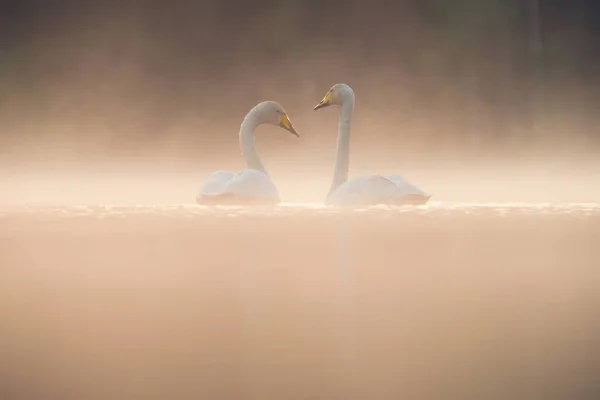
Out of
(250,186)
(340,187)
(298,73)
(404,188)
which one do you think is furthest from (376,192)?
(298,73)

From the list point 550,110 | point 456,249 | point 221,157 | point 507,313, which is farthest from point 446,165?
point 507,313

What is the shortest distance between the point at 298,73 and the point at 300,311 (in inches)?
778

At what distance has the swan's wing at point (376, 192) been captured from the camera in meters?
8.91

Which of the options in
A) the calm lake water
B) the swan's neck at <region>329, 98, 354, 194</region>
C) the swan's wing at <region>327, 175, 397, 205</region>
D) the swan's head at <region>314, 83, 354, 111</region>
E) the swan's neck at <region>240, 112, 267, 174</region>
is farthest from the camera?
the swan's neck at <region>240, 112, 267, 174</region>

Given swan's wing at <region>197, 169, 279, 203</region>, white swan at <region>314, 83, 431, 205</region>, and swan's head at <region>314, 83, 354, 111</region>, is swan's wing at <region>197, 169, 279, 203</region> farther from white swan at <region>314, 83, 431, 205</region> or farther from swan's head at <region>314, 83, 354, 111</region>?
swan's head at <region>314, 83, 354, 111</region>

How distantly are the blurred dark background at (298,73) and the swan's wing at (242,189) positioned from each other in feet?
35.3

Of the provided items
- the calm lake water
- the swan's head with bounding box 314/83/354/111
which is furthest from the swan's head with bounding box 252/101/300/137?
the calm lake water

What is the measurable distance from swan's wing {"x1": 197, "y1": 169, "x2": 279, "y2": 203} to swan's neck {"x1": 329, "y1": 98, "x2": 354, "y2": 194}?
0.63 m

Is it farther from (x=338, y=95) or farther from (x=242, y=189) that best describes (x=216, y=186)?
(x=338, y=95)

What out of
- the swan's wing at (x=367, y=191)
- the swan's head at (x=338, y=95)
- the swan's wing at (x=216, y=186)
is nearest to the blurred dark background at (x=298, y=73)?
the swan's head at (x=338, y=95)

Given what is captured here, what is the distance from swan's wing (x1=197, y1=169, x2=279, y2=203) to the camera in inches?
368

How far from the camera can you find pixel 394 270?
6.18 m

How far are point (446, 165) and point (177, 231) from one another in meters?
9.20

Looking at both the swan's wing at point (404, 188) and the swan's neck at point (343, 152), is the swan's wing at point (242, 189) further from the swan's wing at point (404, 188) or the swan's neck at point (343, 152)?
the swan's wing at point (404, 188)
